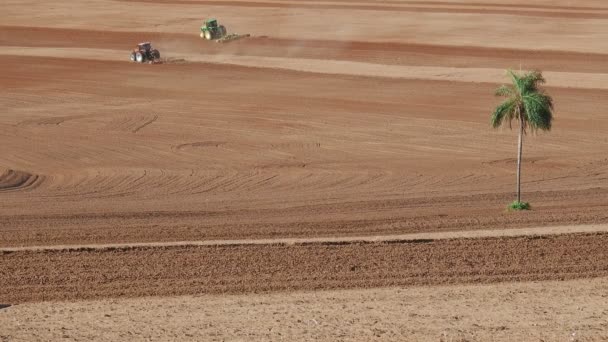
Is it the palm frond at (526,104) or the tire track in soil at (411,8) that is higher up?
the tire track in soil at (411,8)

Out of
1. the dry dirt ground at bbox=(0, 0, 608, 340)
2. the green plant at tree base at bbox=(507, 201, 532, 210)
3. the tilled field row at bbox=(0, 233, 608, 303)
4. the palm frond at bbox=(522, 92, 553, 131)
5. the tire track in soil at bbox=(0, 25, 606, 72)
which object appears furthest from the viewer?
the tire track in soil at bbox=(0, 25, 606, 72)

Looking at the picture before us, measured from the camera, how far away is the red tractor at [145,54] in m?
59.4

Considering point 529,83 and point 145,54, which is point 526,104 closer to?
point 529,83

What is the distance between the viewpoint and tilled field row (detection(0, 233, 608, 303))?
22.2m

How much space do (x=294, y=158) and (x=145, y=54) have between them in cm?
2416

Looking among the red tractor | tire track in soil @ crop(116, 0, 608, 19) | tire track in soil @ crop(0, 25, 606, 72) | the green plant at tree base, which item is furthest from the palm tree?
tire track in soil @ crop(116, 0, 608, 19)

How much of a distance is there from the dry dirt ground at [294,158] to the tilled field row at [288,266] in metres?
0.07

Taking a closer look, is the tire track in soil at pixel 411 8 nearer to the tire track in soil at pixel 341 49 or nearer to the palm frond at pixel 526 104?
the tire track in soil at pixel 341 49

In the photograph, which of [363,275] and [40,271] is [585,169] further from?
[40,271]

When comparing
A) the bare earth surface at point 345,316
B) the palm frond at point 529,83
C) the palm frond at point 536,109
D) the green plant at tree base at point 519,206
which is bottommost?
the bare earth surface at point 345,316

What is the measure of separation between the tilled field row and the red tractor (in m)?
35.3

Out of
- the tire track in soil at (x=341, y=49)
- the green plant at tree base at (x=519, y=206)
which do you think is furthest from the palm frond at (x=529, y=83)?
the tire track in soil at (x=341, y=49)

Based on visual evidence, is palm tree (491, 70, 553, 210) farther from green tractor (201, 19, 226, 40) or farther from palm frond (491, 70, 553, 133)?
green tractor (201, 19, 226, 40)

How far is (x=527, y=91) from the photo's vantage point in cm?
2947
